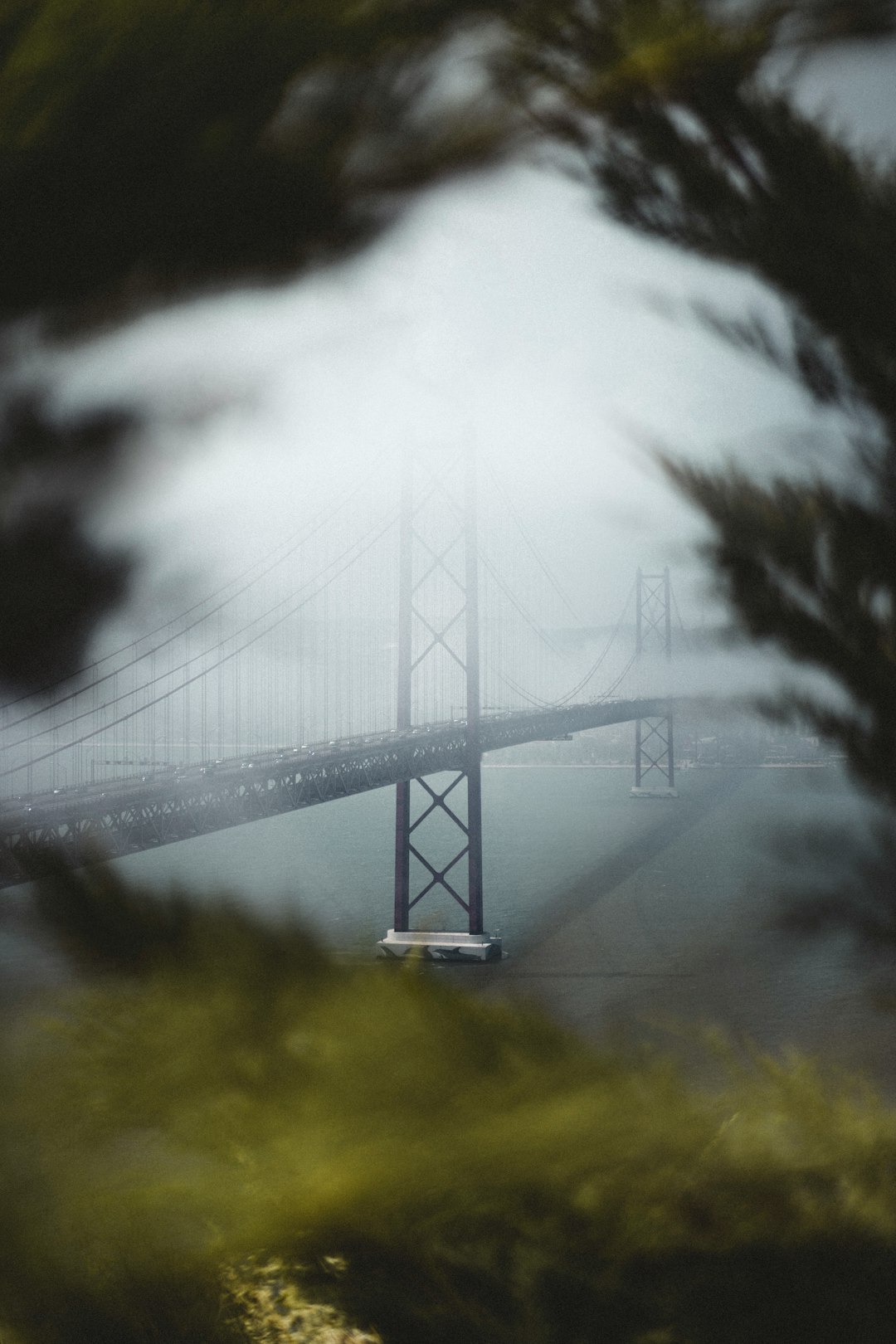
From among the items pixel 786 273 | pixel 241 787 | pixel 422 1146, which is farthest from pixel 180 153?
pixel 241 787

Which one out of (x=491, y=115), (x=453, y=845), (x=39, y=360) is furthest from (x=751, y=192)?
(x=453, y=845)

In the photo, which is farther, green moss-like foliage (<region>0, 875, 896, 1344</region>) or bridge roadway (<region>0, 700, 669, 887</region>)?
bridge roadway (<region>0, 700, 669, 887</region>)

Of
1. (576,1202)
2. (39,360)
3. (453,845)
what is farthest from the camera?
(453,845)

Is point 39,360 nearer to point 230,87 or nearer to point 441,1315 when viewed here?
point 230,87

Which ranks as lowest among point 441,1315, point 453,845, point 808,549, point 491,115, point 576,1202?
point 453,845

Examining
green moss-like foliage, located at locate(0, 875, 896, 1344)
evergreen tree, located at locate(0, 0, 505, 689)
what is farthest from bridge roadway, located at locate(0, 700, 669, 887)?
evergreen tree, located at locate(0, 0, 505, 689)

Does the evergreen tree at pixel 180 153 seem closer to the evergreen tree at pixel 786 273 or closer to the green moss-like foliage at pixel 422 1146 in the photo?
the evergreen tree at pixel 786 273

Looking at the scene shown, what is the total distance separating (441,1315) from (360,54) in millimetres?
917

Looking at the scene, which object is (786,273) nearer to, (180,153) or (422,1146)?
(180,153)

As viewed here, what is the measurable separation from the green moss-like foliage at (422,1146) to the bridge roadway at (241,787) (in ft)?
0.44

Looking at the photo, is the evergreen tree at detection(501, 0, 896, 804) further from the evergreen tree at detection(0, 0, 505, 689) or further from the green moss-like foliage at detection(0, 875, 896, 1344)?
the green moss-like foliage at detection(0, 875, 896, 1344)

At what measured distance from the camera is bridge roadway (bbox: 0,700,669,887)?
961 mm

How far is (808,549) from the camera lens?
0.70 metres

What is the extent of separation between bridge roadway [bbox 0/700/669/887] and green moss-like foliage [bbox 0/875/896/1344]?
0.44 feet
